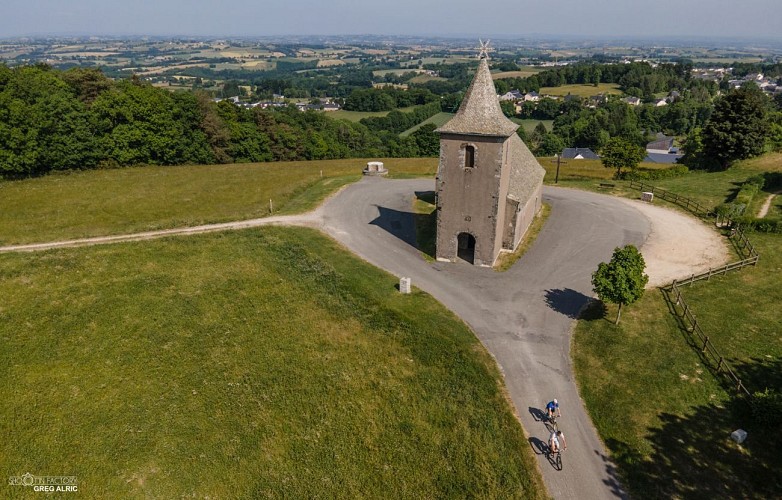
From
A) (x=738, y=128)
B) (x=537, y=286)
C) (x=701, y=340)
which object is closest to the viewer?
(x=701, y=340)

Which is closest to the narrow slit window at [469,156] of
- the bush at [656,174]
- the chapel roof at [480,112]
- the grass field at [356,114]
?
the chapel roof at [480,112]

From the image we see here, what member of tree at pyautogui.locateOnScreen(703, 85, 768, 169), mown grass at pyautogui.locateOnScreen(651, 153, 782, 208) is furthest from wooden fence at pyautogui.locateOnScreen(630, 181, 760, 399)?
tree at pyautogui.locateOnScreen(703, 85, 768, 169)

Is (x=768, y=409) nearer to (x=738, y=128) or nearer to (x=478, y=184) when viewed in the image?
(x=478, y=184)

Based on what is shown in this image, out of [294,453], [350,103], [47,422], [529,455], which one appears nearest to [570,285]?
[529,455]

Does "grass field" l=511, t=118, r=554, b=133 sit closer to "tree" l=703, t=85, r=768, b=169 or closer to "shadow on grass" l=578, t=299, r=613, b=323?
"tree" l=703, t=85, r=768, b=169

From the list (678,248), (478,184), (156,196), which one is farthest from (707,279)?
(156,196)

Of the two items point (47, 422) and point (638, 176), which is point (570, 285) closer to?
point (47, 422)

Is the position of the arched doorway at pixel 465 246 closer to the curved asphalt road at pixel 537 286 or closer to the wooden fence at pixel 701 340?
the curved asphalt road at pixel 537 286
